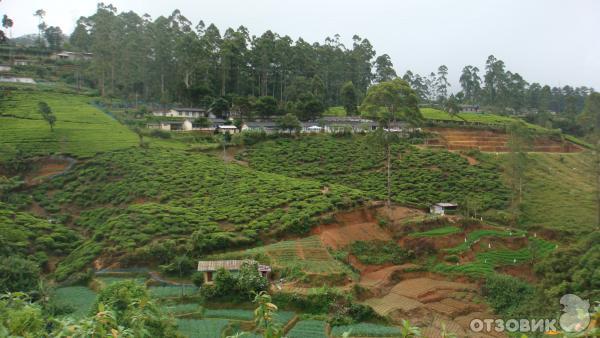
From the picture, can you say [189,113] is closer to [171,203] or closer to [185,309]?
[171,203]

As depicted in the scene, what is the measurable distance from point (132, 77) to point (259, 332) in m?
61.5

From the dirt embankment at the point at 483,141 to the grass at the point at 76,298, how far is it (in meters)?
43.8

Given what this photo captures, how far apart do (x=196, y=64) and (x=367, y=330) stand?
56.0 m

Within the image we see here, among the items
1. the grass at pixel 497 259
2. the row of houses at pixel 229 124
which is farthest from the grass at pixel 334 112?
the grass at pixel 497 259

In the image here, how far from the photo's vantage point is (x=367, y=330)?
21438mm

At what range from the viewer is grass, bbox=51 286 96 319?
22.4 m

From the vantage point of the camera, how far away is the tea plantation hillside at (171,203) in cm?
2969

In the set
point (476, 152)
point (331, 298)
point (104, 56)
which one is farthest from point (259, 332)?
point (104, 56)

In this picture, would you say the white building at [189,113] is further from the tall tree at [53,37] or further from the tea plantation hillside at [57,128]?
the tall tree at [53,37]

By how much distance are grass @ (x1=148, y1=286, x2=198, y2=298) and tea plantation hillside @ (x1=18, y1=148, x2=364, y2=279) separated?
287cm

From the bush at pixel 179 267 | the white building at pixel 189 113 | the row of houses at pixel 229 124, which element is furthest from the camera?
the white building at pixel 189 113

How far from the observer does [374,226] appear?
1432 inches

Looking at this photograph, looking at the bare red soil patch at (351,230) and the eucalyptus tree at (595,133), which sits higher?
the eucalyptus tree at (595,133)

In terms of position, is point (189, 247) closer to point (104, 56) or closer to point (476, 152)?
point (476, 152)
